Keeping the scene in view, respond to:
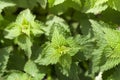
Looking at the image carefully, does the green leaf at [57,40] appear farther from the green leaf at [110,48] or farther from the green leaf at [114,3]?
the green leaf at [114,3]

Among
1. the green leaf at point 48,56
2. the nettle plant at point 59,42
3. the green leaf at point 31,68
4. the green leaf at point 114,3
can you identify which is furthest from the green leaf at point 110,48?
the green leaf at point 31,68

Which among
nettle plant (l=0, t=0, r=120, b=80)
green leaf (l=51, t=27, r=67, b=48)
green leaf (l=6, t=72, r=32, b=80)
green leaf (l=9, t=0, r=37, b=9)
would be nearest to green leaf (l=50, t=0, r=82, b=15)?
nettle plant (l=0, t=0, r=120, b=80)

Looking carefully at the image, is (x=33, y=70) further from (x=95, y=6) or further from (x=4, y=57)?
(x=95, y=6)

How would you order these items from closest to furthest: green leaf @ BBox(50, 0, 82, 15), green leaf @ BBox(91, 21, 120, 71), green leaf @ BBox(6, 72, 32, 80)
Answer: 1. green leaf @ BBox(91, 21, 120, 71)
2. green leaf @ BBox(6, 72, 32, 80)
3. green leaf @ BBox(50, 0, 82, 15)

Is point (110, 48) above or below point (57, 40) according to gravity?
below

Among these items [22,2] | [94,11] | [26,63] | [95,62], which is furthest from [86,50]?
[22,2]

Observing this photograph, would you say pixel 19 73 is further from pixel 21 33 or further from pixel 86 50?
pixel 86 50

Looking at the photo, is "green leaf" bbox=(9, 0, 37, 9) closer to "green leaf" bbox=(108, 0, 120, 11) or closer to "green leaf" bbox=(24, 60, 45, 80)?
"green leaf" bbox=(24, 60, 45, 80)

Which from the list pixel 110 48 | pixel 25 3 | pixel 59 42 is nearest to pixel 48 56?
pixel 59 42

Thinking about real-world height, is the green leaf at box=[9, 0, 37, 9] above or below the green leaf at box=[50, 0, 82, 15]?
above
